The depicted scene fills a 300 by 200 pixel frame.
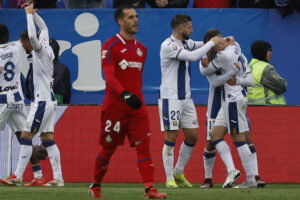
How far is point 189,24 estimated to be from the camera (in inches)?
468

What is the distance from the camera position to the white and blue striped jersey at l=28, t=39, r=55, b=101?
39.9ft

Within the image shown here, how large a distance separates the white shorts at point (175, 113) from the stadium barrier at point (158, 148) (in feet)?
6.84

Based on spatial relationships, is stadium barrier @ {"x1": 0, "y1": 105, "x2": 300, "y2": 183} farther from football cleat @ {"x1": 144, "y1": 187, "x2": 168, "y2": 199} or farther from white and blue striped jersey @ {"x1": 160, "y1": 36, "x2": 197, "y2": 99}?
football cleat @ {"x1": 144, "y1": 187, "x2": 168, "y2": 199}

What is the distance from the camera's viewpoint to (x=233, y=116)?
451 inches

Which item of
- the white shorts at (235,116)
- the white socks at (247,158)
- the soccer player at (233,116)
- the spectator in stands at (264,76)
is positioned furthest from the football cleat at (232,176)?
the spectator in stands at (264,76)

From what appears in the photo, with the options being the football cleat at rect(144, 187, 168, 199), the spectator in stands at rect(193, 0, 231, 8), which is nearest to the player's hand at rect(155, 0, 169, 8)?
the spectator in stands at rect(193, 0, 231, 8)

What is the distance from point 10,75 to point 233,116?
3.70 meters

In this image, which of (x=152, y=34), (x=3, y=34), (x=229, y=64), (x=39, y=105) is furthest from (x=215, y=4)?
(x=39, y=105)

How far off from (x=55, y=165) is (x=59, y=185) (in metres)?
0.32

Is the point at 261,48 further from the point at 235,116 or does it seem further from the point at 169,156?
the point at 169,156

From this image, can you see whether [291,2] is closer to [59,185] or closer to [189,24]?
[189,24]

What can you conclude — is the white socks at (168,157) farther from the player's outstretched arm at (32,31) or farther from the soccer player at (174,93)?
the player's outstretched arm at (32,31)

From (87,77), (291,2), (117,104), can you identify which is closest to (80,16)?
(87,77)

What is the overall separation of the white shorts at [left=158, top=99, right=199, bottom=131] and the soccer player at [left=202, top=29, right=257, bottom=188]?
49 centimetres
